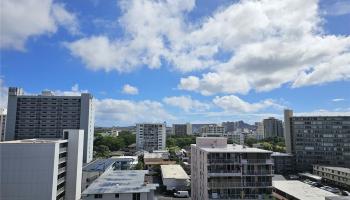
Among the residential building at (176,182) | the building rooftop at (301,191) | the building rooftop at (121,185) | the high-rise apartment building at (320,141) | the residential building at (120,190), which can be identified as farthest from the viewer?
the high-rise apartment building at (320,141)

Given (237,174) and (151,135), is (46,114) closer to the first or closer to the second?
(151,135)

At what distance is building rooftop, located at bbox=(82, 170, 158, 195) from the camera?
A: 26.7m

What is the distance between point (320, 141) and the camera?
234 ft

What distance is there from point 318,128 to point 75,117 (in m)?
64.8

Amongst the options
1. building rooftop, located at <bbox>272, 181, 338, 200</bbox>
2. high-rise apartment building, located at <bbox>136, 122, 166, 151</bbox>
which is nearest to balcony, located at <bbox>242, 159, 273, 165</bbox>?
building rooftop, located at <bbox>272, 181, 338, 200</bbox>

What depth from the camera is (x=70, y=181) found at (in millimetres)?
35094

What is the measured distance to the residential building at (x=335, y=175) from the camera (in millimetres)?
53281

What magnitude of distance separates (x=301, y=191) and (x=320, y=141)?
36949 mm

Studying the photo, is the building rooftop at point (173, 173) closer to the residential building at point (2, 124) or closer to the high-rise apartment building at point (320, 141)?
the high-rise apartment building at point (320, 141)

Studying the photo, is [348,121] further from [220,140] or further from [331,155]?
[220,140]

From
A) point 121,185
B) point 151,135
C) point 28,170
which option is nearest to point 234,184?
point 121,185

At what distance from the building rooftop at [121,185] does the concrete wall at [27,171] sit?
4612 millimetres

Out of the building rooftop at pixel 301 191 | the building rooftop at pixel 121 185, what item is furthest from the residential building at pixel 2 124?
the building rooftop at pixel 301 191

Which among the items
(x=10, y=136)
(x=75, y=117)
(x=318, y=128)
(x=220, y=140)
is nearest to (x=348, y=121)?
(x=318, y=128)
